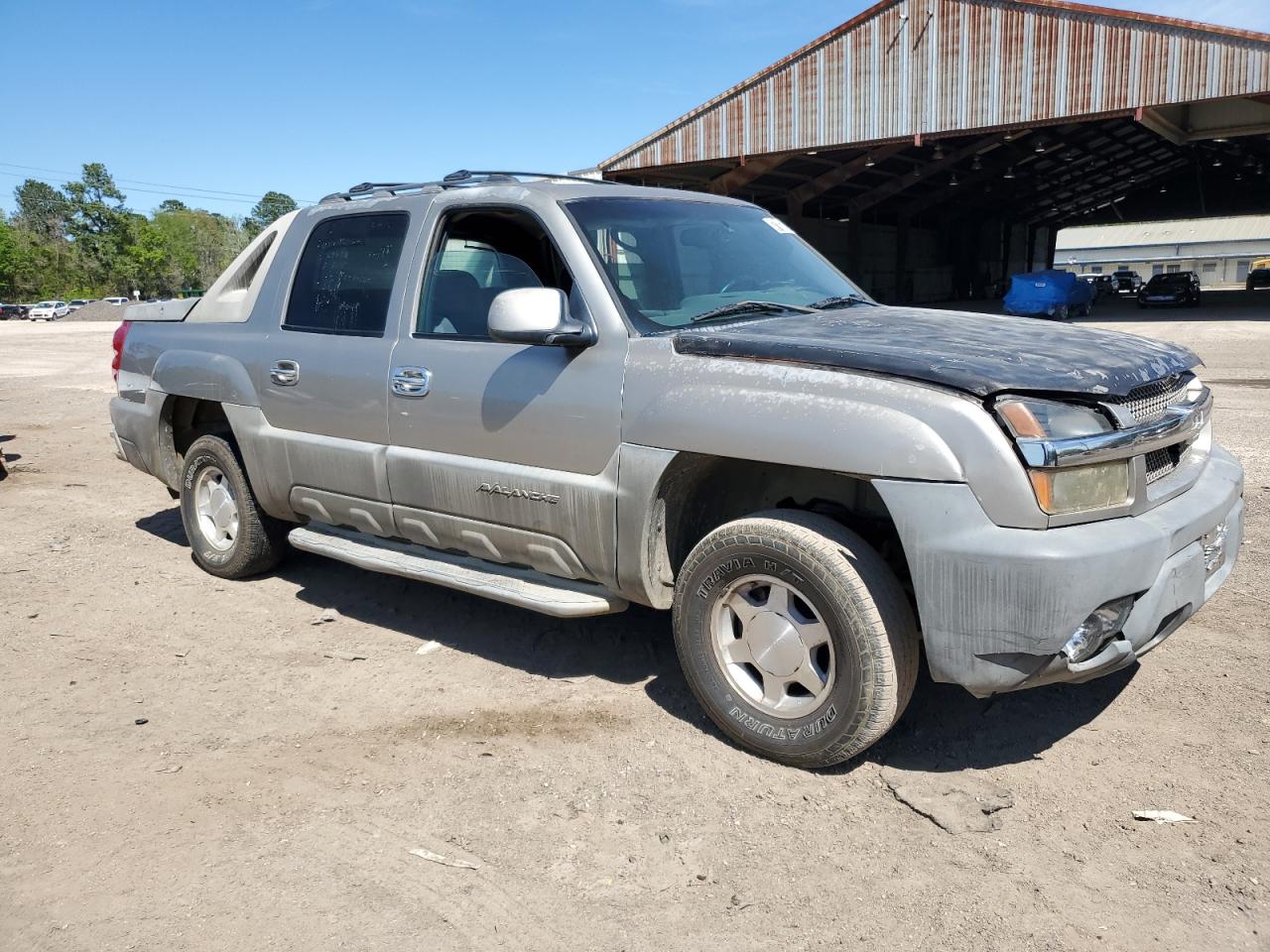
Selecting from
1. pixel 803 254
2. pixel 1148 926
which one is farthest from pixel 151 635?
pixel 1148 926

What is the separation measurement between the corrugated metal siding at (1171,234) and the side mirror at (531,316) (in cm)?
9042

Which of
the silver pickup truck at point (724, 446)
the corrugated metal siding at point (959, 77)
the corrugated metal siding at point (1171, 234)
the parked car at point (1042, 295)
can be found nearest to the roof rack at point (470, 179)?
the silver pickup truck at point (724, 446)

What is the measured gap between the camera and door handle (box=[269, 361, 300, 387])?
15.4 feet

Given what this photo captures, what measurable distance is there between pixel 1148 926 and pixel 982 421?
1.36 meters

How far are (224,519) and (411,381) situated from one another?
202 centimetres

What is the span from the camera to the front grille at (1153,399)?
3.06 metres

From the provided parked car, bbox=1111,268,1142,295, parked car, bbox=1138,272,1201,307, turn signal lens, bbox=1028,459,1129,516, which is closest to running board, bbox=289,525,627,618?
turn signal lens, bbox=1028,459,1129,516

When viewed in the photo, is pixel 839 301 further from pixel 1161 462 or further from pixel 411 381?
pixel 411 381

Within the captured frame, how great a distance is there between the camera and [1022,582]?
2754 mm

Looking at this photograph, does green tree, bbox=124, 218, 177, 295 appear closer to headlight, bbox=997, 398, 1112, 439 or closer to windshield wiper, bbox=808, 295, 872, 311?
windshield wiper, bbox=808, 295, 872, 311

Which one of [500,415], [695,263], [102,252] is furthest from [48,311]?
[695,263]

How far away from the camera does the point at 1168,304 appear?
34375 mm

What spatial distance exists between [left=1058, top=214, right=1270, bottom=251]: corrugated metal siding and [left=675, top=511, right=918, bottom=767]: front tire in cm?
9052

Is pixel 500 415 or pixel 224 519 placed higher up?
pixel 500 415
